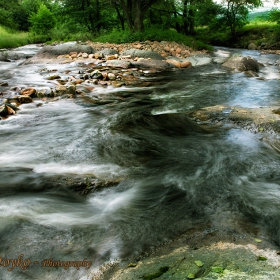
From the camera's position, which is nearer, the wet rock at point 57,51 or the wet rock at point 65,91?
the wet rock at point 65,91

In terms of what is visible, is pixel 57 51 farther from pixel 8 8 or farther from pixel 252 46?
pixel 8 8

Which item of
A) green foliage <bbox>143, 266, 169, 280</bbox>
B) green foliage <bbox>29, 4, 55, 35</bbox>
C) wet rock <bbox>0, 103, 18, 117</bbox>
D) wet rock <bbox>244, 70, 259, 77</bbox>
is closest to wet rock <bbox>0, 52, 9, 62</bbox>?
wet rock <bbox>0, 103, 18, 117</bbox>

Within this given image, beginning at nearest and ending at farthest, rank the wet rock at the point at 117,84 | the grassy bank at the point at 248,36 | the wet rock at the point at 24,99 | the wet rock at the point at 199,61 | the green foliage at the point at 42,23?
the wet rock at the point at 24,99 < the wet rock at the point at 117,84 < the wet rock at the point at 199,61 < the grassy bank at the point at 248,36 < the green foliage at the point at 42,23

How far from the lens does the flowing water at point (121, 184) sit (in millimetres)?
2121

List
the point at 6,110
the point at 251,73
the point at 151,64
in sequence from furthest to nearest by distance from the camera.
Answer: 1. the point at 151,64
2. the point at 251,73
3. the point at 6,110

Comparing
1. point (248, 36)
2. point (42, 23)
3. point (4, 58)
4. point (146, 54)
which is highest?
point (42, 23)

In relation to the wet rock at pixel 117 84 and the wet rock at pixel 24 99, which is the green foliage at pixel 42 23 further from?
the wet rock at pixel 24 99

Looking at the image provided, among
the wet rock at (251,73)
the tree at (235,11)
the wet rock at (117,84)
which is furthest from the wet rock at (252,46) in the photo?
the wet rock at (117,84)

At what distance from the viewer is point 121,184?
3.08 meters

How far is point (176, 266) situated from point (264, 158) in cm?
257

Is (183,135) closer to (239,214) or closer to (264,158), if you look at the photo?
(264,158)

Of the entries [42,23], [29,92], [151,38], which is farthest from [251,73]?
[42,23]

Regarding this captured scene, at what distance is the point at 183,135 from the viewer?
14.9 feet

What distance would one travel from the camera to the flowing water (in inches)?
83.5
